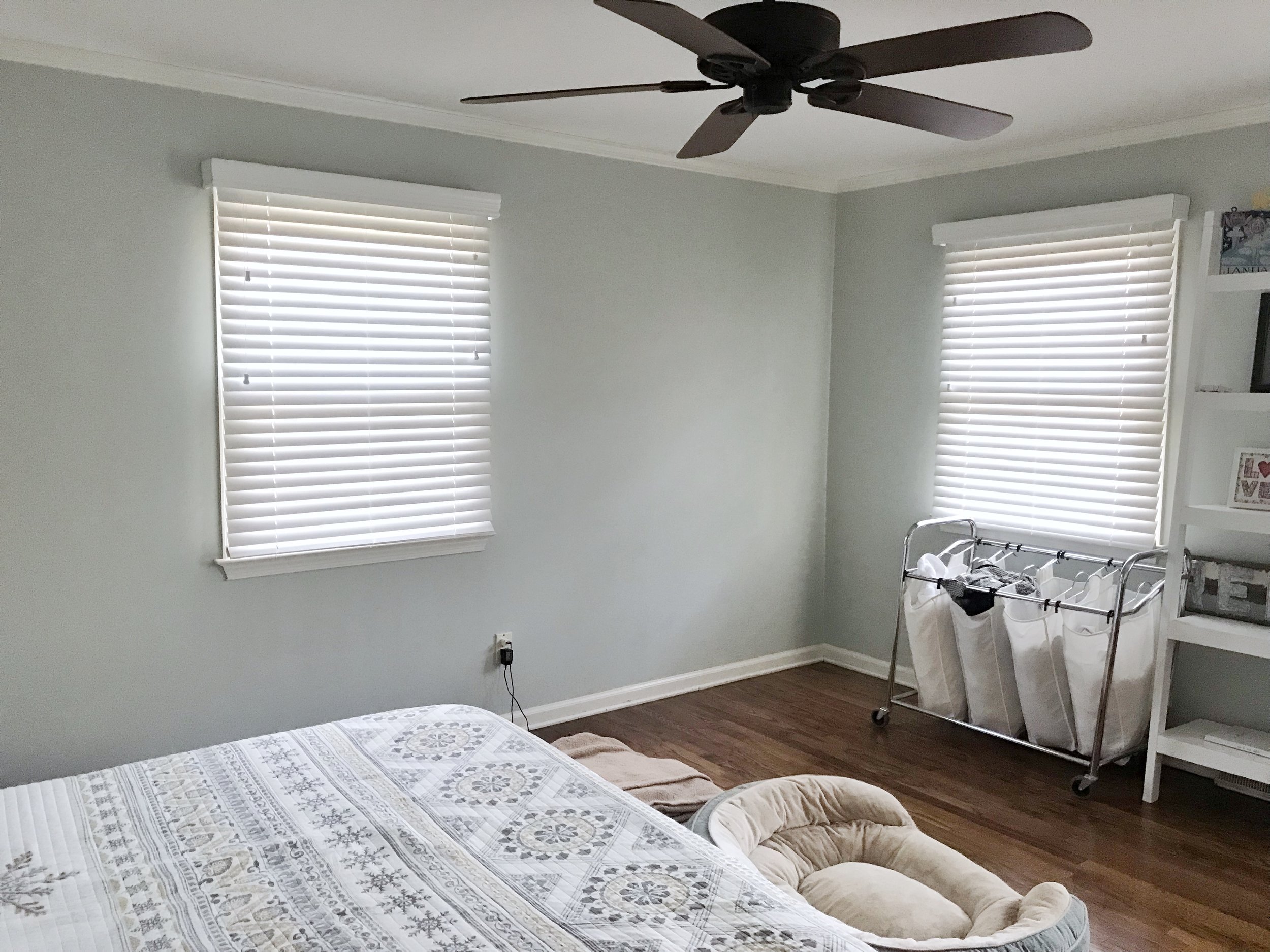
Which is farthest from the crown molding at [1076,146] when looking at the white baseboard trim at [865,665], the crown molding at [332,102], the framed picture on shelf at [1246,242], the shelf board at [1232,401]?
the white baseboard trim at [865,665]

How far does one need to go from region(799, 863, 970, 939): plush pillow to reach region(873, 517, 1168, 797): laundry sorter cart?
1362 millimetres

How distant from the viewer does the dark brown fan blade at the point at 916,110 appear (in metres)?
2.07

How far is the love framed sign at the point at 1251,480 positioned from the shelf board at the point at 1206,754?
2.67 ft

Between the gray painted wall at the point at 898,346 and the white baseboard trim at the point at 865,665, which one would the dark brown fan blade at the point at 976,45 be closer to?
the gray painted wall at the point at 898,346

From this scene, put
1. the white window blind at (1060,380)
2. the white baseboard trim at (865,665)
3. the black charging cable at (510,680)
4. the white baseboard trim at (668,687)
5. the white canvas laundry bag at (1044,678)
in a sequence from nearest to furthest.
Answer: the white canvas laundry bag at (1044,678) < the white window blind at (1060,380) < the black charging cable at (510,680) < the white baseboard trim at (668,687) < the white baseboard trim at (865,665)

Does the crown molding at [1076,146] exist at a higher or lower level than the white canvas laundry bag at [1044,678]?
higher

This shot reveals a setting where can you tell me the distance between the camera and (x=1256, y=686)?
11.3ft

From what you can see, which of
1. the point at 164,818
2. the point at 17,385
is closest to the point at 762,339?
the point at 17,385

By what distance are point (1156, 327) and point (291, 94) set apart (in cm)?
327

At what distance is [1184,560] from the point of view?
3.37m

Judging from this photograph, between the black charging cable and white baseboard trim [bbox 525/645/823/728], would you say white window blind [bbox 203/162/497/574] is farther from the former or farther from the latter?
white baseboard trim [bbox 525/645/823/728]

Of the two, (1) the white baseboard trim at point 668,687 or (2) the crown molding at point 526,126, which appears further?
(1) the white baseboard trim at point 668,687

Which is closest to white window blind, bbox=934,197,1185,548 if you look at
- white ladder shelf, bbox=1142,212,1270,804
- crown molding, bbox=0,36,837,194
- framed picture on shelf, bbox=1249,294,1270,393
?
white ladder shelf, bbox=1142,212,1270,804

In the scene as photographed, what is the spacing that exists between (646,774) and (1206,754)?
1898 millimetres
